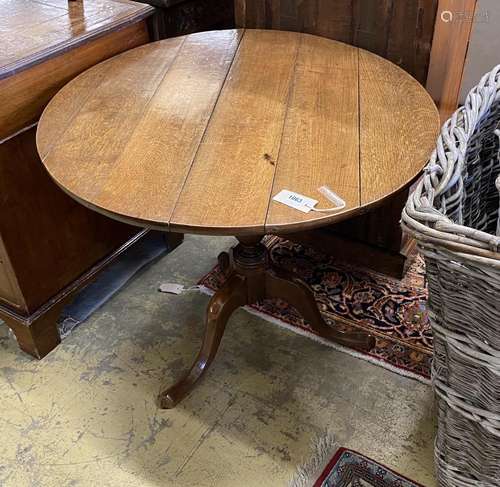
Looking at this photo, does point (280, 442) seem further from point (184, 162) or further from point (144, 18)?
point (144, 18)

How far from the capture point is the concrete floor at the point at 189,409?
4.53 feet

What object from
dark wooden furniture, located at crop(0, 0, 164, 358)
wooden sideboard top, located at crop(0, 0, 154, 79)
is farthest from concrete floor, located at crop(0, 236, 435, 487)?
wooden sideboard top, located at crop(0, 0, 154, 79)

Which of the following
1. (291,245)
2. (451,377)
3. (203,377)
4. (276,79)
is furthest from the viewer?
(291,245)

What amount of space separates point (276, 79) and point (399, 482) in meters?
0.96

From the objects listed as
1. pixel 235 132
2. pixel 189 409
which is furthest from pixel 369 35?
pixel 189 409

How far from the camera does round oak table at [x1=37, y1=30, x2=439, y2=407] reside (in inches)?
42.6

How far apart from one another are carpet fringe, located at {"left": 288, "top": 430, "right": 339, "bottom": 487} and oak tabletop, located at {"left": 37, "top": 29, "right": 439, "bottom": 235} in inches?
24.5

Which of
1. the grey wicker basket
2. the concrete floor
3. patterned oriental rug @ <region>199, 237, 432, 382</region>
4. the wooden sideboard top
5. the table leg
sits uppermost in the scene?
the wooden sideboard top

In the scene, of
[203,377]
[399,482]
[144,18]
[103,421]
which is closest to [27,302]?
[103,421]

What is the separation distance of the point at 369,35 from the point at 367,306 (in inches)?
29.5

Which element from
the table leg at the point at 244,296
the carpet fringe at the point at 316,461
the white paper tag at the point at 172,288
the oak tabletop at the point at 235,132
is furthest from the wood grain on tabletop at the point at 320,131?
the white paper tag at the point at 172,288

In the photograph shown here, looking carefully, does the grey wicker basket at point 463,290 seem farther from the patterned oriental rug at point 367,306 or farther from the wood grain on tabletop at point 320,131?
the patterned oriental rug at point 367,306

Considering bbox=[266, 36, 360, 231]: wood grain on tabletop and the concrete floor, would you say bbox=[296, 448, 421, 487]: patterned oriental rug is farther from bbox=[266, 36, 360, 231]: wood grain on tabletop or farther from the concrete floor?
bbox=[266, 36, 360, 231]: wood grain on tabletop

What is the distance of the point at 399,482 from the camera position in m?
1.32
